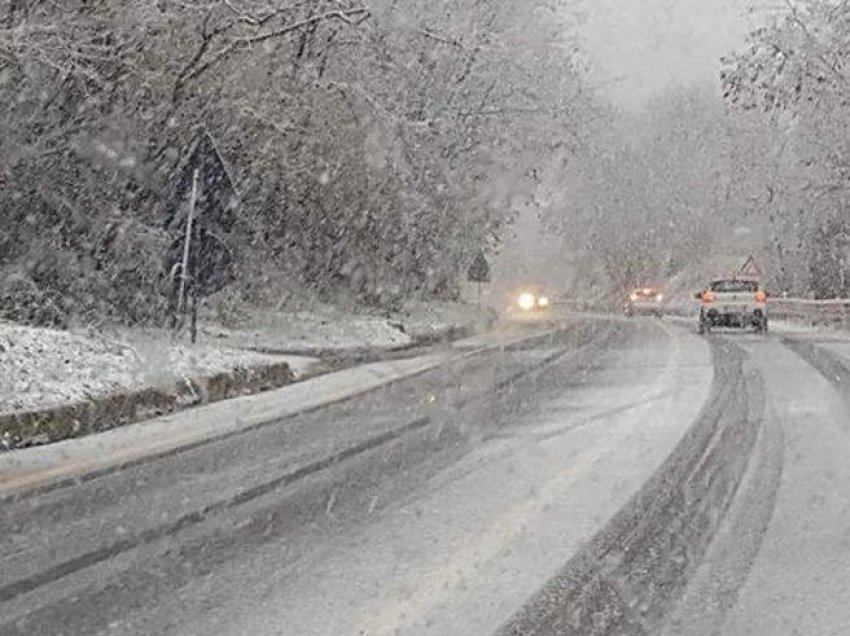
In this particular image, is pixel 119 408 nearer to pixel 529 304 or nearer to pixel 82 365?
pixel 82 365

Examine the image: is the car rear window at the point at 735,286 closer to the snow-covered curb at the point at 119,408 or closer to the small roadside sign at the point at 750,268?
the small roadside sign at the point at 750,268

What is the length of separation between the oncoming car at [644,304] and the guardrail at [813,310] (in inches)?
412

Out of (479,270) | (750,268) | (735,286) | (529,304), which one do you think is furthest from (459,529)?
(529,304)

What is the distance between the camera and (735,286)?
31797 millimetres

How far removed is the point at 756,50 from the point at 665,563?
2060 centimetres

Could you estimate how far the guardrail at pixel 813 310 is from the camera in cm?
3397

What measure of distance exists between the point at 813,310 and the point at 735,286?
299 inches

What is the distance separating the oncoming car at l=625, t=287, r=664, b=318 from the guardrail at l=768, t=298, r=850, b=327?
10.5 m

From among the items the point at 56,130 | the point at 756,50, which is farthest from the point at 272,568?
the point at 756,50

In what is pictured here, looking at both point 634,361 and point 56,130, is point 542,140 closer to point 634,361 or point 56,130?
point 634,361

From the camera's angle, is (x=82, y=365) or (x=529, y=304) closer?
(x=82, y=365)

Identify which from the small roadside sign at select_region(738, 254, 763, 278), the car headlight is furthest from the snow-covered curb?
the car headlight

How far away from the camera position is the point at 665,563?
5.69m

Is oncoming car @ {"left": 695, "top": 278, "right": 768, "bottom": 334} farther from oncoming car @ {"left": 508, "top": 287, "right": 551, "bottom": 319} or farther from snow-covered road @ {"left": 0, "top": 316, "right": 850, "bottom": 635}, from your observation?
oncoming car @ {"left": 508, "top": 287, "right": 551, "bottom": 319}
